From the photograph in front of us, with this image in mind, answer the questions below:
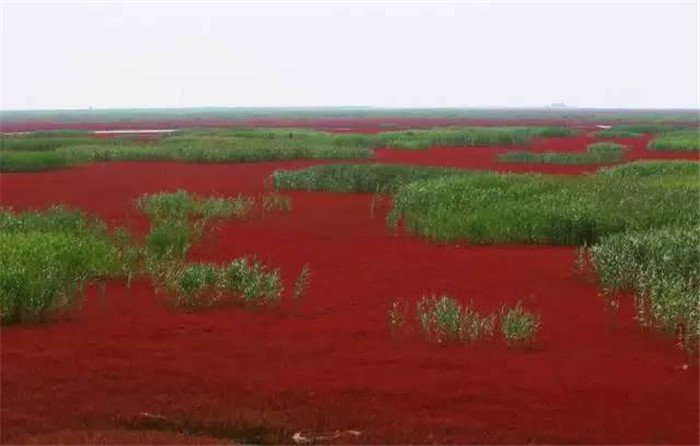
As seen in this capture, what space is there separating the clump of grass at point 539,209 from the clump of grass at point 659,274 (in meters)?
2.20

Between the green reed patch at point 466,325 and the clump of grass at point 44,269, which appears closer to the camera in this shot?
the green reed patch at point 466,325

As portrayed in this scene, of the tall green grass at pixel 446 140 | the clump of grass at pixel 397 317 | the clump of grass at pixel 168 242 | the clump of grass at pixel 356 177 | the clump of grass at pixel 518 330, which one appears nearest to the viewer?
the clump of grass at pixel 518 330

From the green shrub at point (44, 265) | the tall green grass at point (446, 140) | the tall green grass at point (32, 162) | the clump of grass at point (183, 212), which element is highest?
the green shrub at point (44, 265)

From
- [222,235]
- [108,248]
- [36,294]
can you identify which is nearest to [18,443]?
[36,294]

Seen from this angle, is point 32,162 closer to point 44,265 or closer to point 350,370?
point 44,265

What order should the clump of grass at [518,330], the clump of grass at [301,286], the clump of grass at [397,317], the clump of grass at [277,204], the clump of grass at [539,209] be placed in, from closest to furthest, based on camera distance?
1. the clump of grass at [518,330]
2. the clump of grass at [397,317]
3. the clump of grass at [301,286]
4. the clump of grass at [539,209]
5. the clump of grass at [277,204]

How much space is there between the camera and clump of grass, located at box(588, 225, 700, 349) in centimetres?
1067

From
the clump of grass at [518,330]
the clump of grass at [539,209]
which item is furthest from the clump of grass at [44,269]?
the clump of grass at [539,209]

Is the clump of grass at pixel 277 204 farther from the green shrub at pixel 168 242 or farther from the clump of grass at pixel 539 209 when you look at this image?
the green shrub at pixel 168 242

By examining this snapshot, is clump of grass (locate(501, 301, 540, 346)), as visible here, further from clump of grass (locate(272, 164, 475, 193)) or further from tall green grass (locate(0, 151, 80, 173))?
tall green grass (locate(0, 151, 80, 173))

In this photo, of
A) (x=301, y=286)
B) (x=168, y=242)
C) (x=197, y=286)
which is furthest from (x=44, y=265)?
(x=168, y=242)

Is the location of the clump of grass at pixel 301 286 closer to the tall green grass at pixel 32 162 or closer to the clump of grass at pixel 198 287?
the clump of grass at pixel 198 287

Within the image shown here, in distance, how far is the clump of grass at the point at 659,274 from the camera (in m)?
10.7

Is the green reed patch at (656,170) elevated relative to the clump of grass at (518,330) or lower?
lower
